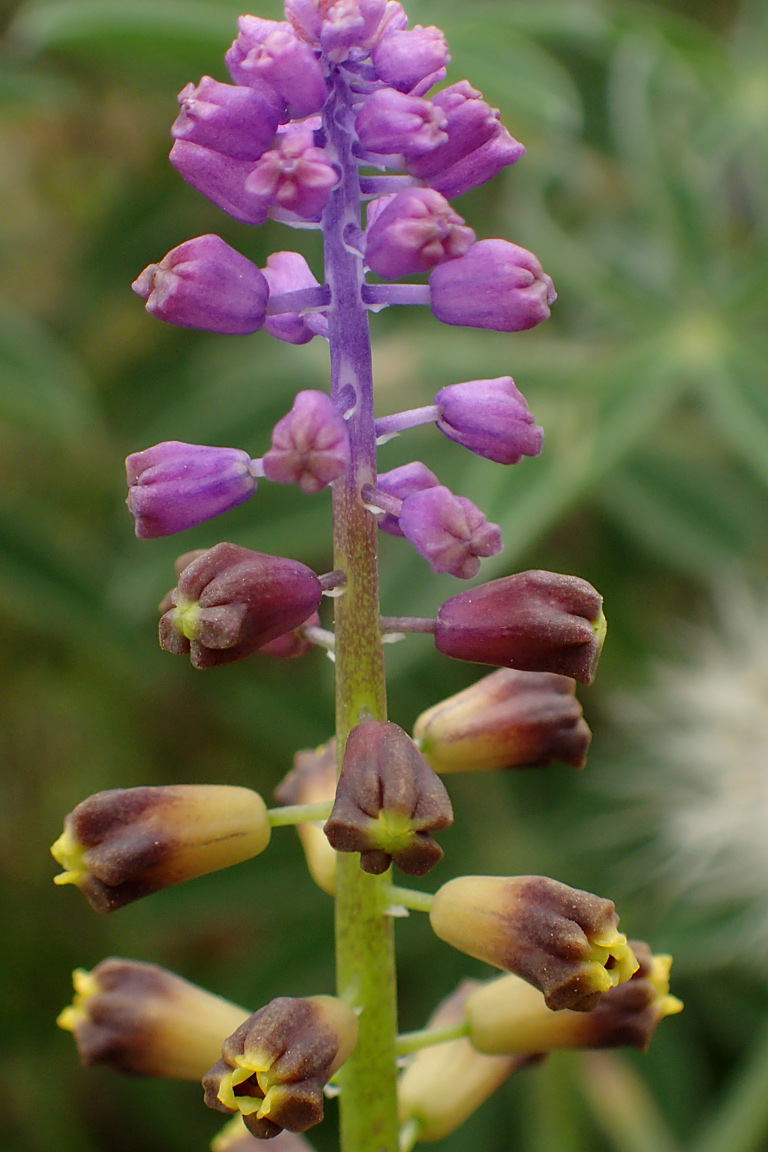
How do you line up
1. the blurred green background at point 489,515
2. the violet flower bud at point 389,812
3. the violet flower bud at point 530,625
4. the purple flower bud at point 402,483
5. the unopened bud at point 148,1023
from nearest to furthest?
the violet flower bud at point 389,812 < the violet flower bud at point 530,625 < the purple flower bud at point 402,483 < the unopened bud at point 148,1023 < the blurred green background at point 489,515

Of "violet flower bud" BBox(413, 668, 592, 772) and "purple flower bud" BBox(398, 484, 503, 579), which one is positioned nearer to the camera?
"purple flower bud" BBox(398, 484, 503, 579)

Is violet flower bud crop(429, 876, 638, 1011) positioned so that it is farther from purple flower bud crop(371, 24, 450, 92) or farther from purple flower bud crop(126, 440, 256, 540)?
purple flower bud crop(371, 24, 450, 92)

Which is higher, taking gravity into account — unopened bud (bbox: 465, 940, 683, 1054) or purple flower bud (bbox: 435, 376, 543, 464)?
purple flower bud (bbox: 435, 376, 543, 464)

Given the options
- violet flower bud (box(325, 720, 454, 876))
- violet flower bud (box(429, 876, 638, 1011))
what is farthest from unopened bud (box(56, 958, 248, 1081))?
violet flower bud (box(325, 720, 454, 876))

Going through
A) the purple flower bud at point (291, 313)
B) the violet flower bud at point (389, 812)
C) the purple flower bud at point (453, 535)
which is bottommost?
A: the violet flower bud at point (389, 812)

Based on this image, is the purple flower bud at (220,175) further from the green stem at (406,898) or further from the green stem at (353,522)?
the green stem at (406,898)

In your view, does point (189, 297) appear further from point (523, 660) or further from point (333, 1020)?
point (333, 1020)

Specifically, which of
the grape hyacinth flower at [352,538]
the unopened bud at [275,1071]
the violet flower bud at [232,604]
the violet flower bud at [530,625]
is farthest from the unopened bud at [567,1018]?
the violet flower bud at [232,604]

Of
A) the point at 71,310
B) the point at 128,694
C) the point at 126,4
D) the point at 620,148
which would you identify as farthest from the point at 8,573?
the point at 620,148
